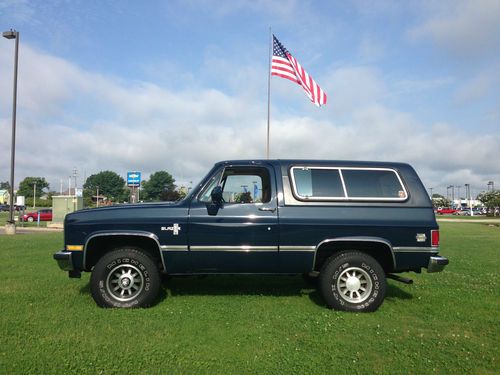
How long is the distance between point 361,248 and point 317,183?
1080 millimetres

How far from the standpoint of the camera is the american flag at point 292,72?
14.1 meters

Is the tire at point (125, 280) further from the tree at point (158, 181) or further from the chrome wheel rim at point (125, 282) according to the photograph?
the tree at point (158, 181)

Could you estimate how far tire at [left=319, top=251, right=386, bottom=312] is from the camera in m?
5.44

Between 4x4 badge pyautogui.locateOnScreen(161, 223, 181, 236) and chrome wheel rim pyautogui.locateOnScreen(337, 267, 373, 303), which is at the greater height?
4x4 badge pyautogui.locateOnScreen(161, 223, 181, 236)

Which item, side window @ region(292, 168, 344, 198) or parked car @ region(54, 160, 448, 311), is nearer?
parked car @ region(54, 160, 448, 311)

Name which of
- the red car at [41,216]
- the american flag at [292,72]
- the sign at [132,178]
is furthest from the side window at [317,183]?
the red car at [41,216]

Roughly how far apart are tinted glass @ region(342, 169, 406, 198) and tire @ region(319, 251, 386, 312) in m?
0.85

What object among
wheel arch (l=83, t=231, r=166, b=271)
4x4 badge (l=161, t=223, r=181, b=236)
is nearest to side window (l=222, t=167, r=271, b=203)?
4x4 badge (l=161, t=223, r=181, b=236)

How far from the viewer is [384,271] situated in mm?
5812

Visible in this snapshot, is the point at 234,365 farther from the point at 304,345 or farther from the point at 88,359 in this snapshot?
the point at 88,359

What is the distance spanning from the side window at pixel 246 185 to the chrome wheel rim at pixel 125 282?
5.09ft

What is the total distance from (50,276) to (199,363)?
4969 millimetres

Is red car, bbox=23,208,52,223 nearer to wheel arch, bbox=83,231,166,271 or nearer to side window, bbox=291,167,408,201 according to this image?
wheel arch, bbox=83,231,166,271

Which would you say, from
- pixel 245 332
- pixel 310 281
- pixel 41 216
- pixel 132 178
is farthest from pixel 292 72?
pixel 41 216
